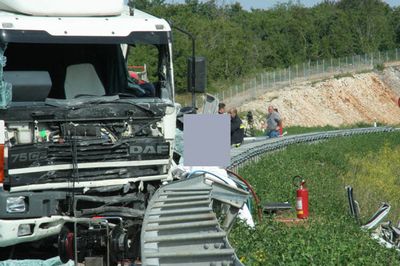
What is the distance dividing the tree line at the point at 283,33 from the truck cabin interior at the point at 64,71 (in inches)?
2957

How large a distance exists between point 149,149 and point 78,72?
144cm

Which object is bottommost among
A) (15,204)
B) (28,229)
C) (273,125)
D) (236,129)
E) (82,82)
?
(273,125)

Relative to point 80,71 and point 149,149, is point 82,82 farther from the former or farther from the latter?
point 149,149

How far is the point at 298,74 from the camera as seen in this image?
330ft

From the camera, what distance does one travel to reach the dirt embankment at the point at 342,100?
296 feet

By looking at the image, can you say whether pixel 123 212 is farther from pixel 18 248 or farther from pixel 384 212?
pixel 384 212

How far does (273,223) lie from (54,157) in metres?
3.78

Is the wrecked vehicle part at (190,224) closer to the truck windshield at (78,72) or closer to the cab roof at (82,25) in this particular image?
the truck windshield at (78,72)

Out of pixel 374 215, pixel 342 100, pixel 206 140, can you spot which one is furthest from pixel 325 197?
pixel 342 100

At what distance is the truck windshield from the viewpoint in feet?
45.3

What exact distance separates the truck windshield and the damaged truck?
15 mm

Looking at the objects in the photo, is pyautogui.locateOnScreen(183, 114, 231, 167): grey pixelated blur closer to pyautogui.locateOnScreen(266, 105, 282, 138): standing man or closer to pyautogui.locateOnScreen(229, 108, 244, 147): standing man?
pyautogui.locateOnScreen(229, 108, 244, 147): standing man

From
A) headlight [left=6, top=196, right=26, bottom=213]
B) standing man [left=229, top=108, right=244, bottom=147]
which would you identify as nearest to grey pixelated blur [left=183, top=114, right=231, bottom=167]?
headlight [left=6, top=196, right=26, bottom=213]

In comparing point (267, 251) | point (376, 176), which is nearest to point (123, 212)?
point (267, 251)
